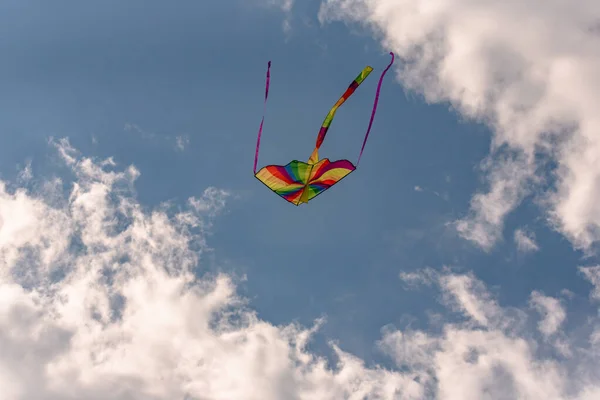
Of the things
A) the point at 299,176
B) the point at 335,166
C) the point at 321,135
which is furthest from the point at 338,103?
the point at 299,176

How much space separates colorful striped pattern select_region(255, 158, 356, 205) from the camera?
35812 millimetres

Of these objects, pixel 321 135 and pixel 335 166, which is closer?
pixel 321 135

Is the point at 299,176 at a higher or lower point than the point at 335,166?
lower

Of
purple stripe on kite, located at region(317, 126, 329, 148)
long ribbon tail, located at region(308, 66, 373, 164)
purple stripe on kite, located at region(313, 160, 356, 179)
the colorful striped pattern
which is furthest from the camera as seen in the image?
the colorful striped pattern

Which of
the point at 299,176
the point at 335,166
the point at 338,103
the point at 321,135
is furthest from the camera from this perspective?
the point at 299,176

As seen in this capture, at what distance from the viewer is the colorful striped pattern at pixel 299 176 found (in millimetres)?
35812

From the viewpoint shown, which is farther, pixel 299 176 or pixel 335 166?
pixel 299 176

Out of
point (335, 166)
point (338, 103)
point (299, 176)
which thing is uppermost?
point (338, 103)

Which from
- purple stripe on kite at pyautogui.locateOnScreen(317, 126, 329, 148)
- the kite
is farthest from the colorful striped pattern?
purple stripe on kite at pyautogui.locateOnScreen(317, 126, 329, 148)

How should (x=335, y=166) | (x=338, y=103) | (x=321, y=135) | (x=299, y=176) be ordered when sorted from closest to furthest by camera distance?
(x=338, y=103) → (x=321, y=135) → (x=335, y=166) → (x=299, y=176)

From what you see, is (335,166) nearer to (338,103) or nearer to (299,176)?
(299,176)

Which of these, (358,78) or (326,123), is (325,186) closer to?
(326,123)

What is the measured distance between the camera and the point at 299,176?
36.5 meters

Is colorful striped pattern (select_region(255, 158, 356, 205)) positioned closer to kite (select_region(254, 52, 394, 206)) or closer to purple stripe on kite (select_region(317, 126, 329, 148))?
kite (select_region(254, 52, 394, 206))
